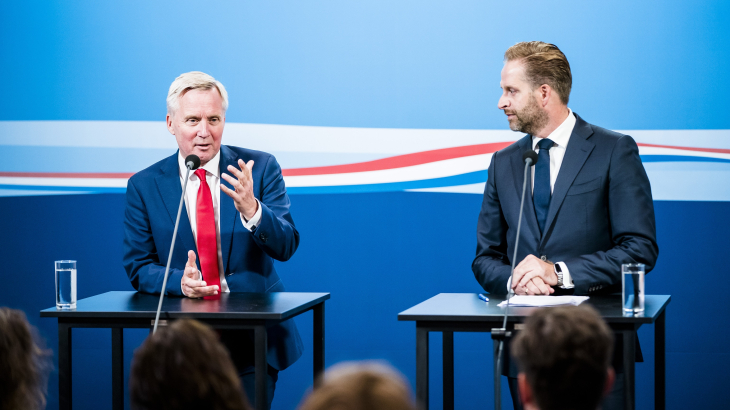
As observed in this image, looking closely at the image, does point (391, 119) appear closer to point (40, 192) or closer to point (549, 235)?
point (549, 235)

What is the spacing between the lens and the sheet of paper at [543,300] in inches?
96.2

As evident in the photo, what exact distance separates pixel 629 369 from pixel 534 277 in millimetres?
481

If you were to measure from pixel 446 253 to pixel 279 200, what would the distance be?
52.9 inches

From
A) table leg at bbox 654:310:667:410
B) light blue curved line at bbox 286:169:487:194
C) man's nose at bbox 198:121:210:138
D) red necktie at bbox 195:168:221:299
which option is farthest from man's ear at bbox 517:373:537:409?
light blue curved line at bbox 286:169:487:194

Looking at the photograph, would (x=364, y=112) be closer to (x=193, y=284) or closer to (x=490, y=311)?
(x=193, y=284)

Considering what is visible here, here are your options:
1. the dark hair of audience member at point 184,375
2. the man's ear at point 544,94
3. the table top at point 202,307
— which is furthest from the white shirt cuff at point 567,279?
the dark hair of audience member at point 184,375

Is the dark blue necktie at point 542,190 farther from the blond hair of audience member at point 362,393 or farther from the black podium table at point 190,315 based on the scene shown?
the blond hair of audience member at point 362,393

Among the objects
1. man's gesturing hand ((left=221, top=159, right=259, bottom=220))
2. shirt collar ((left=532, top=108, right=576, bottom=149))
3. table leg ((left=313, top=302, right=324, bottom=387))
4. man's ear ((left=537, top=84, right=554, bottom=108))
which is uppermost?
man's ear ((left=537, top=84, right=554, bottom=108))

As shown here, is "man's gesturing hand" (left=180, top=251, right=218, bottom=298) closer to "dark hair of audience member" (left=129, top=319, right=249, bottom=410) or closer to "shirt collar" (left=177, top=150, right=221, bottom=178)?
"shirt collar" (left=177, top=150, right=221, bottom=178)

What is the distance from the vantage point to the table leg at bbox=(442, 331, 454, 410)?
2.93 meters

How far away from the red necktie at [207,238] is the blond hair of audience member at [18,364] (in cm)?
142

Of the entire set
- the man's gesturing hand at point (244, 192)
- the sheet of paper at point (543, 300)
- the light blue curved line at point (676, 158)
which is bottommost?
the sheet of paper at point (543, 300)

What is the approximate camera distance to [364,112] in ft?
13.6

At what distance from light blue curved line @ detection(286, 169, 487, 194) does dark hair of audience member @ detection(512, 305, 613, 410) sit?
278cm
